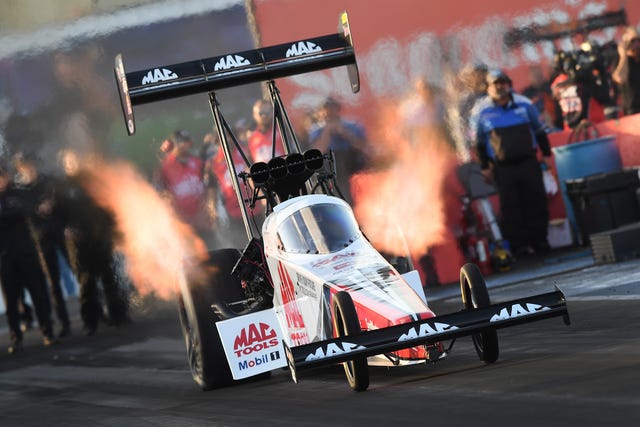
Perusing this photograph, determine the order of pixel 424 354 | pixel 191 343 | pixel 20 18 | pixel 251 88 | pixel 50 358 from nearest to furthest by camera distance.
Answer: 1. pixel 424 354
2. pixel 191 343
3. pixel 50 358
4. pixel 20 18
5. pixel 251 88

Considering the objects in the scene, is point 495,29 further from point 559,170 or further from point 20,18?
point 20,18

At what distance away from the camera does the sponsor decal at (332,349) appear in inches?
320

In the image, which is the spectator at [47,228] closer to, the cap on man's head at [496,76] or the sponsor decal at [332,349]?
the cap on man's head at [496,76]

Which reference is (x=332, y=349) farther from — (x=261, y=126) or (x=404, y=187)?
(x=261, y=126)

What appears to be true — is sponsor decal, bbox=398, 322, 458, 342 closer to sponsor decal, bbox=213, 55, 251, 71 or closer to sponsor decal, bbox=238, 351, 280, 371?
sponsor decal, bbox=238, 351, 280, 371

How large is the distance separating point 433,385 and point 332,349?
934 mm

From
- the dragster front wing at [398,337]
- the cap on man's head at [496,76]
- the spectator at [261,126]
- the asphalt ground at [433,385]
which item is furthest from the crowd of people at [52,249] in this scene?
the dragster front wing at [398,337]

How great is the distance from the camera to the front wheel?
8914 millimetres

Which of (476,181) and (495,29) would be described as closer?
(476,181)

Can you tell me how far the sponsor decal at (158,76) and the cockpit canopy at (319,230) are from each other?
7.79 ft

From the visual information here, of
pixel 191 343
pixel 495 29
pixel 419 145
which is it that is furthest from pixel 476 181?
pixel 191 343

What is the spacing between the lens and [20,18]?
19.1 m

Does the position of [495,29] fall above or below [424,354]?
above

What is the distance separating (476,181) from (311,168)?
8.84 metres
